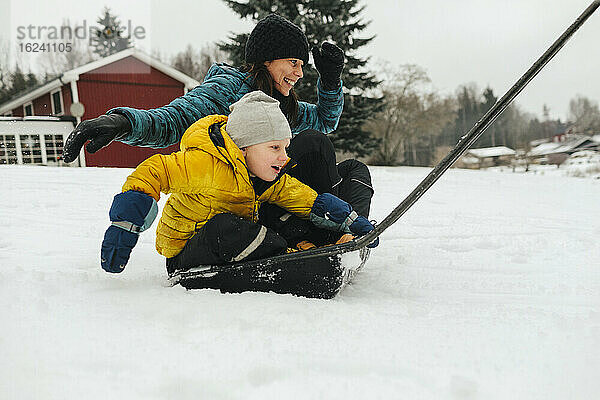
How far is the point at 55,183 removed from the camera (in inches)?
203

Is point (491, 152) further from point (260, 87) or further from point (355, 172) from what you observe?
point (260, 87)

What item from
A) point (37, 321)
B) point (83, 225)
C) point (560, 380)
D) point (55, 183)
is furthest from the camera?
point (55, 183)

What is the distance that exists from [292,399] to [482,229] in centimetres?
242

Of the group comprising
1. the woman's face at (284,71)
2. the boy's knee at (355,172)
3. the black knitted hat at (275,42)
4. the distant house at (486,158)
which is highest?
the black knitted hat at (275,42)

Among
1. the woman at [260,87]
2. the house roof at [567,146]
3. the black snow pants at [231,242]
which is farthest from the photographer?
the house roof at [567,146]

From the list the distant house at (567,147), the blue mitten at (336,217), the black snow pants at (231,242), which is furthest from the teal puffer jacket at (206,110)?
the distant house at (567,147)

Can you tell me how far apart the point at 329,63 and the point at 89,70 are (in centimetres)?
1257

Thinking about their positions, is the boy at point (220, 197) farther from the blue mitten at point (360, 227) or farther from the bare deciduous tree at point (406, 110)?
the bare deciduous tree at point (406, 110)

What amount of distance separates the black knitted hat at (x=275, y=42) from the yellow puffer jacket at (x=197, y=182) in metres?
0.42

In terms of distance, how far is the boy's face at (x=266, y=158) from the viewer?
156cm

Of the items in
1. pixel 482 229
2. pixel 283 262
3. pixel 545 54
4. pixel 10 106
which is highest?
pixel 10 106

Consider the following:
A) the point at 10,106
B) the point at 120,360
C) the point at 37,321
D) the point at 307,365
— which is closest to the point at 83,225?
→ the point at 37,321

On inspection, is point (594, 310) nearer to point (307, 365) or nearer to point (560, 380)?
point (560, 380)

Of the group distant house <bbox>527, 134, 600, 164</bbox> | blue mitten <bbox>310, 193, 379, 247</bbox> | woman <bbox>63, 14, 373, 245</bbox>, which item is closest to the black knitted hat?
woman <bbox>63, 14, 373, 245</bbox>
